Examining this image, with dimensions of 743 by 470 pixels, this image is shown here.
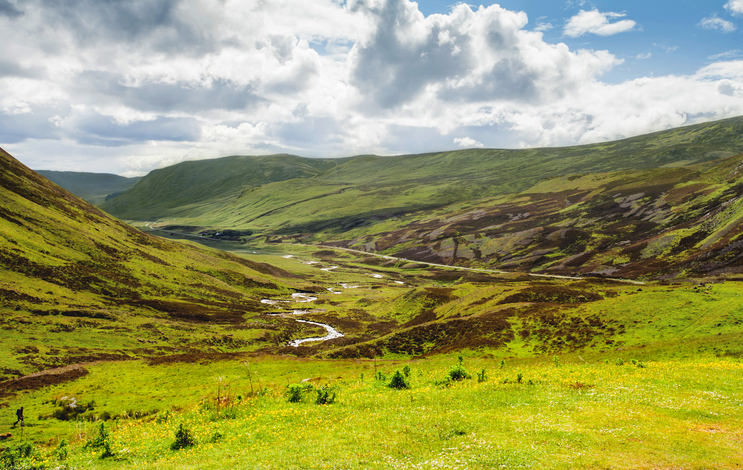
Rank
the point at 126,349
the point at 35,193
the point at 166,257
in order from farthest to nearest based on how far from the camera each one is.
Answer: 1. the point at 166,257
2. the point at 35,193
3. the point at 126,349

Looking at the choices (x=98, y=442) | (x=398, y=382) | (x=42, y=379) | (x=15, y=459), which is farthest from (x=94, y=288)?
(x=398, y=382)

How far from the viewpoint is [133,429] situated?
96.4 ft

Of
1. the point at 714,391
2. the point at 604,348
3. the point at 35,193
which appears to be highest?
the point at 35,193

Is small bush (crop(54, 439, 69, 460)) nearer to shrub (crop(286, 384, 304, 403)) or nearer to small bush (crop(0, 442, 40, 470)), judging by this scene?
small bush (crop(0, 442, 40, 470))

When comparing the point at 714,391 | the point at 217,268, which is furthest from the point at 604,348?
the point at 217,268

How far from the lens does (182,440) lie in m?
23.4

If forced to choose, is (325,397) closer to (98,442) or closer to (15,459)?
(98,442)

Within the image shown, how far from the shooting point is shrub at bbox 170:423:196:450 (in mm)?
23125

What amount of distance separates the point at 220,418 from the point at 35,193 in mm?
161144

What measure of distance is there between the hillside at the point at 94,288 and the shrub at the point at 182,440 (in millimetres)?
A: 53910

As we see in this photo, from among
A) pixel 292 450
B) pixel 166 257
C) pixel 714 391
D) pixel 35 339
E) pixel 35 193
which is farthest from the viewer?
pixel 166 257

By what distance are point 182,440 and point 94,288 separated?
104709mm

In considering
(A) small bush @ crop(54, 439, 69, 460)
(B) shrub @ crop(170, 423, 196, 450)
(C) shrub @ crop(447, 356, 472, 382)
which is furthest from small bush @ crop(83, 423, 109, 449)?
(C) shrub @ crop(447, 356, 472, 382)

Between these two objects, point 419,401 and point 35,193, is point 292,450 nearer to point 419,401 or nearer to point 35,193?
point 419,401
